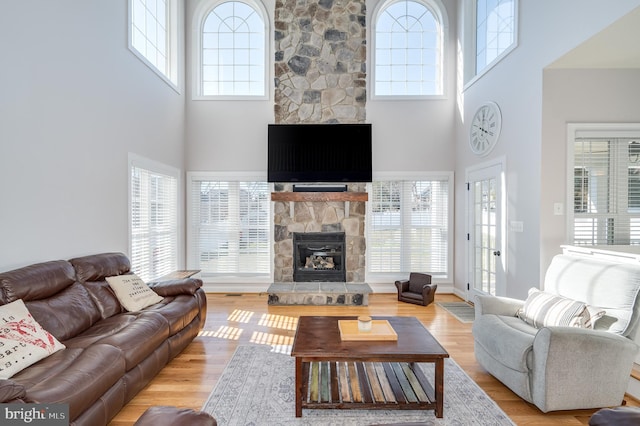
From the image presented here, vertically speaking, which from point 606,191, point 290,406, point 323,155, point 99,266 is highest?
point 323,155

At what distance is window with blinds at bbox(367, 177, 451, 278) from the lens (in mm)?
5891

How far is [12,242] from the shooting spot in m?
2.57

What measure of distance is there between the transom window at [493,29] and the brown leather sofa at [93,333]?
485 cm

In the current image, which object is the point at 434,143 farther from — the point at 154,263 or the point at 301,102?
the point at 154,263

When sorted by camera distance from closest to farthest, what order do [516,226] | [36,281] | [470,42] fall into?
[36,281]
[516,226]
[470,42]

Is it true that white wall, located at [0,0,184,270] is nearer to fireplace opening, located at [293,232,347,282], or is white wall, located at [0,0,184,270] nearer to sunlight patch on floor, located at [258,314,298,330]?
sunlight patch on floor, located at [258,314,298,330]

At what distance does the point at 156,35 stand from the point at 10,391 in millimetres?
4923

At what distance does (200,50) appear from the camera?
19.2 feet

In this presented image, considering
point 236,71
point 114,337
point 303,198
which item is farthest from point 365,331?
point 236,71

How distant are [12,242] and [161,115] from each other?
283cm

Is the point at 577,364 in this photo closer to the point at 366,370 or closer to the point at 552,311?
the point at 552,311

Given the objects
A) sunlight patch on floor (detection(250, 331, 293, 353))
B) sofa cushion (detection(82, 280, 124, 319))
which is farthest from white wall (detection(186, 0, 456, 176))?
sofa cushion (detection(82, 280, 124, 319))

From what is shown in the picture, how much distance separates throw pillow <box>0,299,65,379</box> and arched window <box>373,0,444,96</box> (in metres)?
5.41

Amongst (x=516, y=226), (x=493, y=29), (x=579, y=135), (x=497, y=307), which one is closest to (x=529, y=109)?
(x=579, y=135)
